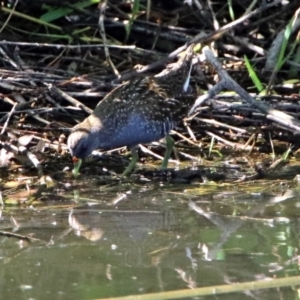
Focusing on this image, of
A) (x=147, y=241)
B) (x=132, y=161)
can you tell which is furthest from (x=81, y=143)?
(x=147, y=241)

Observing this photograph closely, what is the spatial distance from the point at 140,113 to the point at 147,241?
214 centimetres

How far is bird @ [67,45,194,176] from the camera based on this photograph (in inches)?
234

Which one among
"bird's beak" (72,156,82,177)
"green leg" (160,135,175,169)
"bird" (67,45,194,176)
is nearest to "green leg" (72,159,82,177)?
"bird's beak" (72,156,82,177)

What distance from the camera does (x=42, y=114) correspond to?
20.8 ft

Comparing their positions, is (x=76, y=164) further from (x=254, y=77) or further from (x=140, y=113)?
(x=254, y=77)

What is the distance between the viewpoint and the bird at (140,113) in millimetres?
5934

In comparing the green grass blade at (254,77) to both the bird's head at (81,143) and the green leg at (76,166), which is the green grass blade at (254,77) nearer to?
the bird's head at (81,143)

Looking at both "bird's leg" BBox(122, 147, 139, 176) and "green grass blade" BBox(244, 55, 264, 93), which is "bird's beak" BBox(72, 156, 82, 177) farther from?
"green grass blade" BBox(244, 55, 264, 93)

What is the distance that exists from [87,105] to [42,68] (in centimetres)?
48

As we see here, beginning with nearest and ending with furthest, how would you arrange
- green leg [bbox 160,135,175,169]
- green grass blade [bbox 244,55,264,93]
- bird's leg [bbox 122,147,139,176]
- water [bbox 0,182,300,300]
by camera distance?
water [bbox 0,182,300,300]
bird's leg [bbox 122,147,139,176]
green leg [bbox 160,135,175,169]
green grass blade [bbox 244,55,264,93]

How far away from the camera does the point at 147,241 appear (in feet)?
13.5

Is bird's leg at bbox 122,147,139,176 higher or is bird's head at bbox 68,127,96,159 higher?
bird's head at bbox 68,127,96,159

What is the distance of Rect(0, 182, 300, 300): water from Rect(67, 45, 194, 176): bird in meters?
0.56

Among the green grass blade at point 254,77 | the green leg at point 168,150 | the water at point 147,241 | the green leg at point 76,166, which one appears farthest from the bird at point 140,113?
the water at point 147,241
